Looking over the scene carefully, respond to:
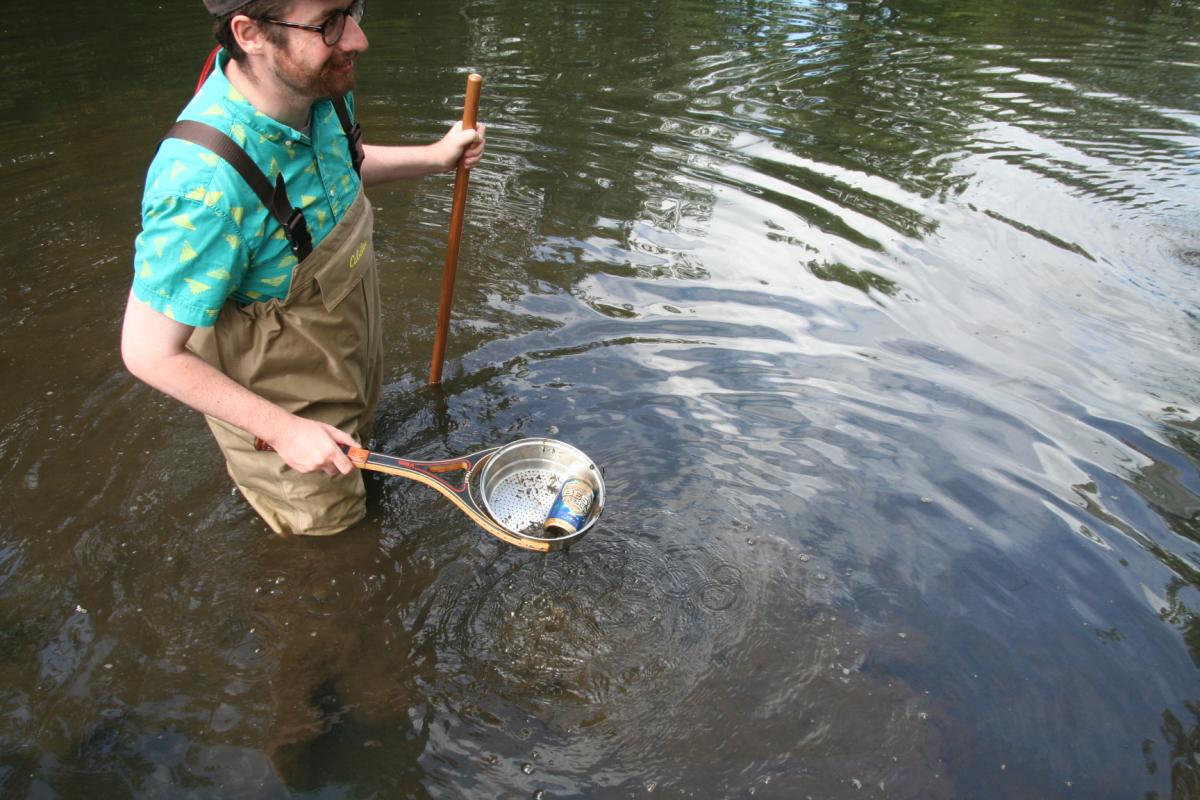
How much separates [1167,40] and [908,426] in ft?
36.7

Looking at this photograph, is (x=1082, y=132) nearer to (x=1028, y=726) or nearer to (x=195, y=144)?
(x=1028, y=726)

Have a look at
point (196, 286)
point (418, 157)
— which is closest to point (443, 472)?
point (196, 286)

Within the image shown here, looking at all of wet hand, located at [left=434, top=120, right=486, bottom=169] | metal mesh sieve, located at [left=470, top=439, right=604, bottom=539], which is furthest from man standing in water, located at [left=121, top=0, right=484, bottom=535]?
metal mesh sieve, located at [left=470, top=439, right=604, bottom=539]

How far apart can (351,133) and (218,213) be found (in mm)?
837

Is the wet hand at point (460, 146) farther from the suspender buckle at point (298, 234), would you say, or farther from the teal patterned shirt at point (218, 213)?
the suspender buckle at point (298, 234)

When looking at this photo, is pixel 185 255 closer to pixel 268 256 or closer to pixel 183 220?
pixel 183 220

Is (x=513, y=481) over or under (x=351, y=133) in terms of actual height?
under

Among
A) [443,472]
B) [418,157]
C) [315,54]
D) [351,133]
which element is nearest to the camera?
→ [315,54]

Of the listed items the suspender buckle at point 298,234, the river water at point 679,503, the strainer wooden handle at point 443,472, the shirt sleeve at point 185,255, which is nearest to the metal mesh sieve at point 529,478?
the strainer wooden handle at point 443,472

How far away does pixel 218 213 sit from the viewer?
2906mm

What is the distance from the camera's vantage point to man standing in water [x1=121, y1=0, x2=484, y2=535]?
2877 millimetres

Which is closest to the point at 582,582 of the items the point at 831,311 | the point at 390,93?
the point at 831,311

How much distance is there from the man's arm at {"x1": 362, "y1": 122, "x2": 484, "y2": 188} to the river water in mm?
1356

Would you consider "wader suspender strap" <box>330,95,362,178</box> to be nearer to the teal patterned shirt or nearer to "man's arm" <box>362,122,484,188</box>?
the teal patterned shirt
